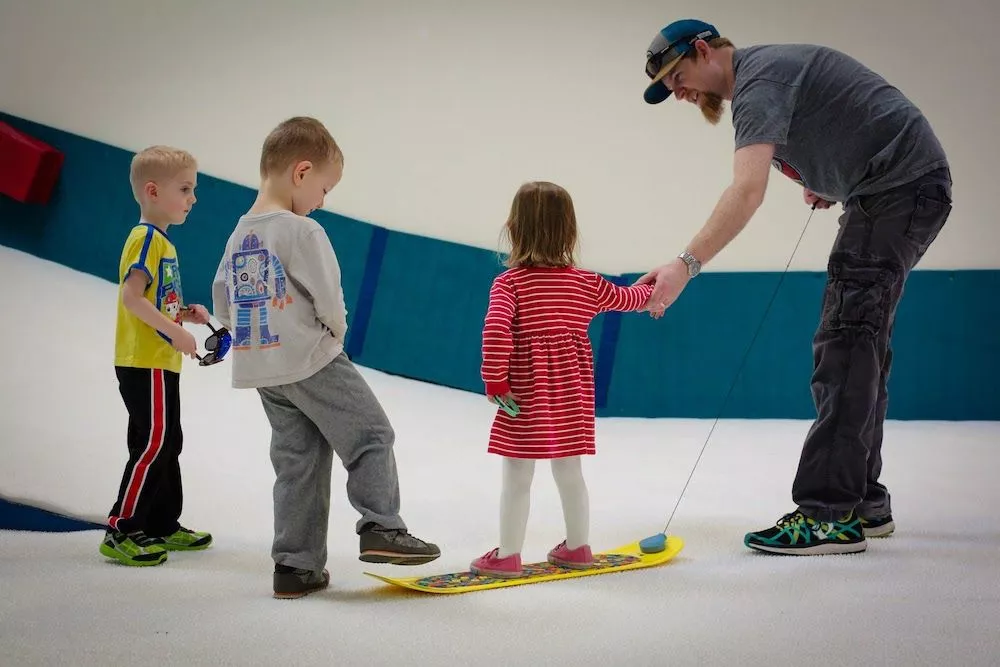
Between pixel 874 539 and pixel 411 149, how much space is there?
2878 millimetres

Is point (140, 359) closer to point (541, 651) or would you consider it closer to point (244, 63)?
point (541, 651)

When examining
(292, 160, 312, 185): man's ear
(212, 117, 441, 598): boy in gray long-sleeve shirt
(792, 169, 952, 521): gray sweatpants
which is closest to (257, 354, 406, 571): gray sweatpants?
(212, 117, 441, 598): boy in gray long-sleeve shirt

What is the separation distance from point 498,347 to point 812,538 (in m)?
0.76

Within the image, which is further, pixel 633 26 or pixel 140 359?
pixel 633 26

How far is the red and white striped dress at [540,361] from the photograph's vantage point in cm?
194

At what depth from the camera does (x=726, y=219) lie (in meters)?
2.02

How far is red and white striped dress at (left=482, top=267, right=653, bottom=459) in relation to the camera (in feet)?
6.36

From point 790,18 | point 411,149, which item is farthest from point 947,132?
point 411,149

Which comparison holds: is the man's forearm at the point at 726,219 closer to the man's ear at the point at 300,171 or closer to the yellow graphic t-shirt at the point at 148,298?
the man's ear at the point at 300,171

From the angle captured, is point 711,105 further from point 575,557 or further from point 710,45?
point 575,557

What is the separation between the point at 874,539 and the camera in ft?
7.41

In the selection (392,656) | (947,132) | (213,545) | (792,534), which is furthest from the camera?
(947,132)

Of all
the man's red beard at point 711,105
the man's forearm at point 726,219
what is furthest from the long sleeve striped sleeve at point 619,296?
the man's red beard at point 711,105

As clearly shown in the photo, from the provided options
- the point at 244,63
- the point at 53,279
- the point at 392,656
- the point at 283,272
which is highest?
the point at 244,63
